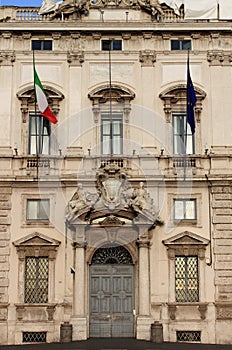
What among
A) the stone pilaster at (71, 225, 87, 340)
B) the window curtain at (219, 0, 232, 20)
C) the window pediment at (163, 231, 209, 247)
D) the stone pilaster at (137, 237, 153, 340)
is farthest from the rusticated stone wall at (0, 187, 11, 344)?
the window curtain at (219, 0, 232, 20)

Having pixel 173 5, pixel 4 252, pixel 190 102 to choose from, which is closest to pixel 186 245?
pixel 190 102

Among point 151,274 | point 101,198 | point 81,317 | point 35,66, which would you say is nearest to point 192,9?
point 35,66

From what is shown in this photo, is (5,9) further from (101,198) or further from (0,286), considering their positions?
(0,286)

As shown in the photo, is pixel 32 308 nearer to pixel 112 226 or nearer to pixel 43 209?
pixel 43 209

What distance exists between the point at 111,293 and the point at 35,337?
381cm

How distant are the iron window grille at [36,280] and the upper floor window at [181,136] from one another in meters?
7.95

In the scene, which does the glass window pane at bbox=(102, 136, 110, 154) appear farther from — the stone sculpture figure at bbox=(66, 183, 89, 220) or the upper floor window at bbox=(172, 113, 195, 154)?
the upper floor window at bbox=(172, 113, 195, 154)

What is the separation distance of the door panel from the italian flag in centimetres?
694

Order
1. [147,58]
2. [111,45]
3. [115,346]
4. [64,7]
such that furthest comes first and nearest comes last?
[64,7]
[111,45]
[147,58]
[115,346]

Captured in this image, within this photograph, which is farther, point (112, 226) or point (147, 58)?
point (147, 58)

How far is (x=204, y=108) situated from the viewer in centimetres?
Result: 2953

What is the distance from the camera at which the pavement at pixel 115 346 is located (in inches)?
992

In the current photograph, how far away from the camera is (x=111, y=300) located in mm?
27891

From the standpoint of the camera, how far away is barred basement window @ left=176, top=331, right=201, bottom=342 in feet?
90.1
